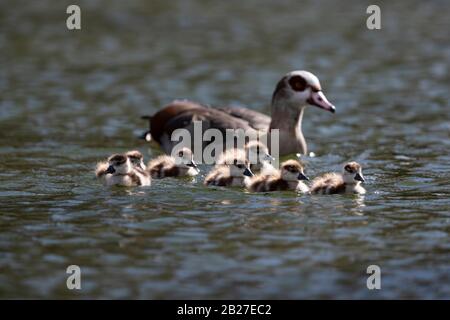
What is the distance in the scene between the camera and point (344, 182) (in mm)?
11906

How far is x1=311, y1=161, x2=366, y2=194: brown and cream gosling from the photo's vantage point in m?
11.8

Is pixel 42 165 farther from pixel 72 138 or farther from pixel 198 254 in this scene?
pixel 198 254

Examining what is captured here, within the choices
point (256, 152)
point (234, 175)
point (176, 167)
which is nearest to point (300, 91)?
point (256, 152)

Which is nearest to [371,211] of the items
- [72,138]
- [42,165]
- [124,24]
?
[42,165]

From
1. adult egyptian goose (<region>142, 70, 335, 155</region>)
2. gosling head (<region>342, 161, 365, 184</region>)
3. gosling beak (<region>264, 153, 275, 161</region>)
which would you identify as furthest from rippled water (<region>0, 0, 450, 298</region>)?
gosling beak (<region>264, 153, 275, 161</region>)

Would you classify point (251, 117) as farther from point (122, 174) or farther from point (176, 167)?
point (122, 174)

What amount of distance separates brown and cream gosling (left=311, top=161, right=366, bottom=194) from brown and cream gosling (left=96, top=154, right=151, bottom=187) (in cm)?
195

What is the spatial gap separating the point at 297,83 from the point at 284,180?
3484mm

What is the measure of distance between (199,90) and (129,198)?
7.83 meters

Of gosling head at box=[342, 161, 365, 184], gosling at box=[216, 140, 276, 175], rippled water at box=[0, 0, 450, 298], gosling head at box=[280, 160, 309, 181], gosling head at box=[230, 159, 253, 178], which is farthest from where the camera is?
gosling at box=[216, 140, 276, 175]

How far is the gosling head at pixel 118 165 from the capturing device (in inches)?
483

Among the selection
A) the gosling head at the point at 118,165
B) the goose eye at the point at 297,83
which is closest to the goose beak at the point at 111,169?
the gosling head at the point at 118,165

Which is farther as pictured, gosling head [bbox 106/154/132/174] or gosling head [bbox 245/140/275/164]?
gosling head [bbox 245/140/275/164]

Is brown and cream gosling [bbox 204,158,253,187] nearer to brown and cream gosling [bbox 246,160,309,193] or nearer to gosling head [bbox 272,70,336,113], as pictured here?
brown and cream gosling [bbox 246,160,309,193]
